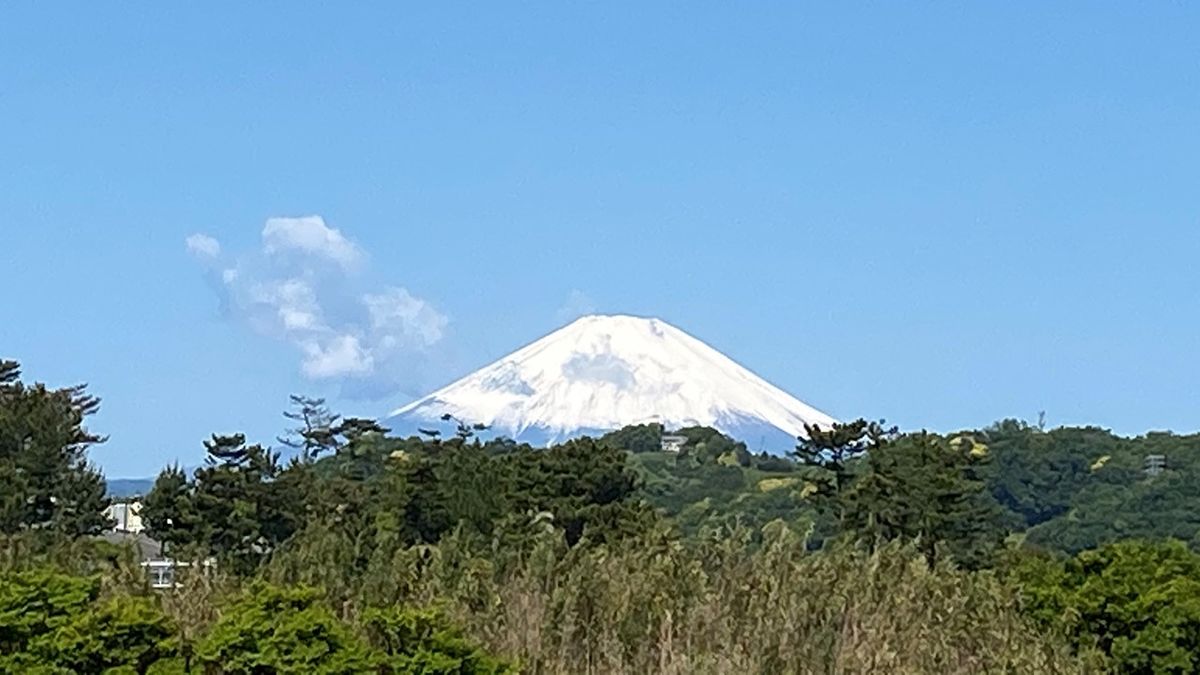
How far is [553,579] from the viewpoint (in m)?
16.7

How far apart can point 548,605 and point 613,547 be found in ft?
11.6

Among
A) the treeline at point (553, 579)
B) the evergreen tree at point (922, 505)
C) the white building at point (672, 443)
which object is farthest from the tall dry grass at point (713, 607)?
the white building at point (672, 443)

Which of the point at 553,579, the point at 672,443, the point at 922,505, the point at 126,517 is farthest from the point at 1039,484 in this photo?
the point at 553,579

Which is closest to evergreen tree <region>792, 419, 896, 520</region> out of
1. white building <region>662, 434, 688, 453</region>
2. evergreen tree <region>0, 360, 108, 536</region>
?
evergreen tree <region>0, 360, 108, 536</region>

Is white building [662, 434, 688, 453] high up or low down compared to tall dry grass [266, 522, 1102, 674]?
up

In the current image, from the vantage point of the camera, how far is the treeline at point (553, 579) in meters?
13.6

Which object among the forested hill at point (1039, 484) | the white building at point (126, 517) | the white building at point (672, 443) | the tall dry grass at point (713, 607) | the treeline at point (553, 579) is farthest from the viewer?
the white building at point (672, 443)

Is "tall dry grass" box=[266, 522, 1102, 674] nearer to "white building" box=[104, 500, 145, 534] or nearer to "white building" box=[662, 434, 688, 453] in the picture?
"white building" box=[104, 500, 145, 534]

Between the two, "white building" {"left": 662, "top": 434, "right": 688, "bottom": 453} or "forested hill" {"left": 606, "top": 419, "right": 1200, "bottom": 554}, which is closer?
"forested hill" {"left": 606, "top": 419, "right": 1200, "bottom": 554}

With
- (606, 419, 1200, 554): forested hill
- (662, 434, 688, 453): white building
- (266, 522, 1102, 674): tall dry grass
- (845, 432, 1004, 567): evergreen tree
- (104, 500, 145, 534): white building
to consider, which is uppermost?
(662, 434, 688, 453): white building

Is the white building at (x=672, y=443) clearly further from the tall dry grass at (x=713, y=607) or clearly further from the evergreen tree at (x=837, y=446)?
the tall dry grass at (x=713, y=607)

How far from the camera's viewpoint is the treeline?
44.6 ft

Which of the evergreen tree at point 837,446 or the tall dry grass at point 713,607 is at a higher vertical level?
the evergreen tree at point 837,446

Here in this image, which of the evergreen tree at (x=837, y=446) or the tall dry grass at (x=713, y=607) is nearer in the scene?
the tall dry grass at (x=713, y=607)
